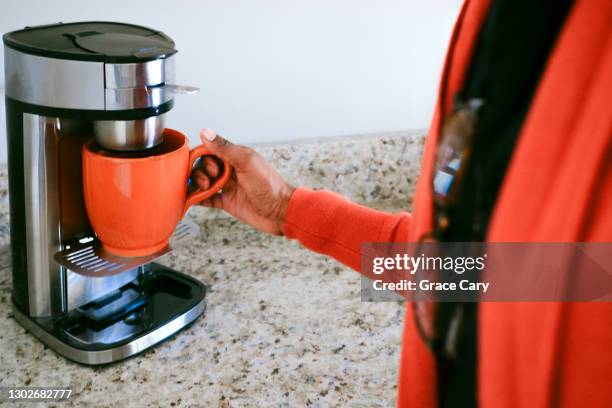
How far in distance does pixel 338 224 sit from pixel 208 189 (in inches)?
5.9

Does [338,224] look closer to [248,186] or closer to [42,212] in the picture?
[248,186]

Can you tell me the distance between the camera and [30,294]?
85 centimetres

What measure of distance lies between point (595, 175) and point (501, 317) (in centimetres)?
10

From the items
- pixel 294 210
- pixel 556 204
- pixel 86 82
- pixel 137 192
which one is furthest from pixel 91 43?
pixel 556 204

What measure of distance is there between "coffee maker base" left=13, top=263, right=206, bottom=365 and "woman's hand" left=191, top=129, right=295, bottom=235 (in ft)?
0.43

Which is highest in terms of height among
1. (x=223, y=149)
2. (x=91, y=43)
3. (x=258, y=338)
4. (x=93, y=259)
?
(x=91, y=43)

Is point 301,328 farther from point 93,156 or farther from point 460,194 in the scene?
point 460,194

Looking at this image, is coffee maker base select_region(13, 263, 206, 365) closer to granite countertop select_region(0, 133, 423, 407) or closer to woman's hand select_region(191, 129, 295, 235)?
granite countertop select_region(0, 133, 423, 407)

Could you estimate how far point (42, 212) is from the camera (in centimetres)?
80

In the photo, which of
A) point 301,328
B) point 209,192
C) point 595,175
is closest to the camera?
point 595,175

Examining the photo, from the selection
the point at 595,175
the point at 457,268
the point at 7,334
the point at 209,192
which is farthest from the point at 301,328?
the point at 595,175

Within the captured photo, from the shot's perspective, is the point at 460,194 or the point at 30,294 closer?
the point at 460,194

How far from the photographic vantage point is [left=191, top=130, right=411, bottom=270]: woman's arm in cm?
77

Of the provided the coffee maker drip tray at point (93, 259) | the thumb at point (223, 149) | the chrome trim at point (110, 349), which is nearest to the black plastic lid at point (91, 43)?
the thumb at point (223, 149)
